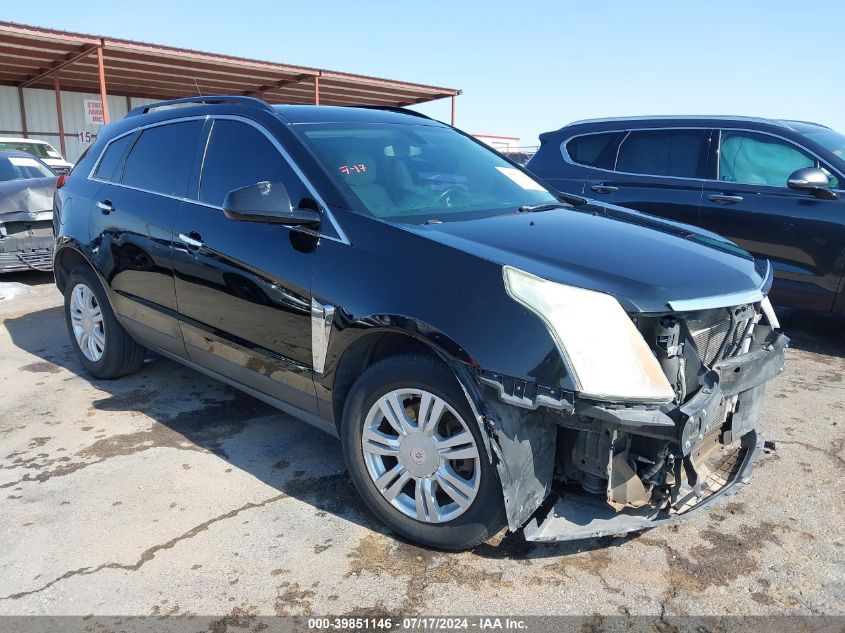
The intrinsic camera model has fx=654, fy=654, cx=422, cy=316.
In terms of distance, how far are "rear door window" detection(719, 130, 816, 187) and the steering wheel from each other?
131 inches

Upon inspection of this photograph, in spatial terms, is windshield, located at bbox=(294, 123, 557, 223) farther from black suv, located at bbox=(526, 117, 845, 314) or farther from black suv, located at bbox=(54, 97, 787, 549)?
black suv, located at bbox=(526, 117, 845, 314)

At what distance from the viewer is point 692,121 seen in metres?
5.77

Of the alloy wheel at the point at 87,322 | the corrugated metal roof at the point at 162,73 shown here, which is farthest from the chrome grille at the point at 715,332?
the corrugated metal roof at the point at 162,73

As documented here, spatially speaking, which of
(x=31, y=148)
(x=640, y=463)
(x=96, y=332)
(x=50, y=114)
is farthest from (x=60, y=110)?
(x=640, y=463)

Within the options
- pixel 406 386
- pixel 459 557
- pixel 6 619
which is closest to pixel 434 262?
pixel 406 386

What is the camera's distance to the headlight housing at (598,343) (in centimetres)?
213

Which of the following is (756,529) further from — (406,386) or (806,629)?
(406,386)

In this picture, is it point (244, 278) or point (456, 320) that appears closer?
point (456, 320)

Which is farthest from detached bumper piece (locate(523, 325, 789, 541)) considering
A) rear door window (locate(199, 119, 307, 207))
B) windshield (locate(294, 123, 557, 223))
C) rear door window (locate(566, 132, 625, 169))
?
rear door window (locate(566, 132, 625, 169))

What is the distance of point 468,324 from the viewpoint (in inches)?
90.4

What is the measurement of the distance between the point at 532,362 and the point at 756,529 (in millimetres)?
1443

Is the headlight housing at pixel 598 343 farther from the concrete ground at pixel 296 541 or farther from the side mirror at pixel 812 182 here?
the side mirror at pixel 812 182

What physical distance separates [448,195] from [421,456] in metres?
1.33

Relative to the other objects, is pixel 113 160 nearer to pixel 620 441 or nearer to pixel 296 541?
pixel 296 541
